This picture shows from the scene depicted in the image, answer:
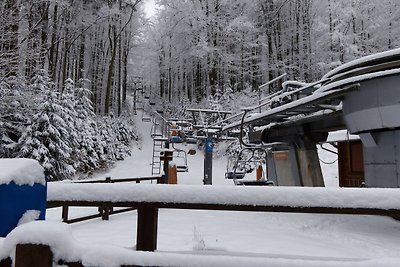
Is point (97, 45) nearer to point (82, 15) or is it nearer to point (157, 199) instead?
point (82, 15)

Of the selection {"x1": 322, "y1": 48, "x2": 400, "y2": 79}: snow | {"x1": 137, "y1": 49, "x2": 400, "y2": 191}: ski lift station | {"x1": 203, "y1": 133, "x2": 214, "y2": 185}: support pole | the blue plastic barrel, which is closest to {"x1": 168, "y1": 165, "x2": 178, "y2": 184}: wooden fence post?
{"x1": 203, "y1": 133, "x2": 214, "y2": 185}: support pole

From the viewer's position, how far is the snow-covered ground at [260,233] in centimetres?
590

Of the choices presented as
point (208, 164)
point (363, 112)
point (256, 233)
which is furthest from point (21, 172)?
point (208, 164)

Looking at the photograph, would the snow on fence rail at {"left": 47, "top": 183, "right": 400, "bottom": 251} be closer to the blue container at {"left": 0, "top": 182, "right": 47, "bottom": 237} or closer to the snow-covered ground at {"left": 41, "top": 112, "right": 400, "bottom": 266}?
the blue container at {"left": 0, "top": 182, "right": 47, "bottom": 237}

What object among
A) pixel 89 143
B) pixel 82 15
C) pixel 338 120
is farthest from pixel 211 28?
pixel 338 120

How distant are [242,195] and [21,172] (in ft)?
4.24

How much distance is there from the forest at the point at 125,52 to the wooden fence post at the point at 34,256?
14557mm

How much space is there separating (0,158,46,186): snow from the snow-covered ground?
2791mm

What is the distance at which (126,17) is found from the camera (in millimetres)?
32000

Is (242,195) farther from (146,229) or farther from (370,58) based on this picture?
(370,58)

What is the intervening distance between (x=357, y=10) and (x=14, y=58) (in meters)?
26.7

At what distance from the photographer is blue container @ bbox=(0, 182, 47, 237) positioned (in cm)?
199

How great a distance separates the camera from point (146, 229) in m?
2.35

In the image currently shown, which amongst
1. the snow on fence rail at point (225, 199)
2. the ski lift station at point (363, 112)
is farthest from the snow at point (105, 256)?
the ski lift station at point (363, 112)
